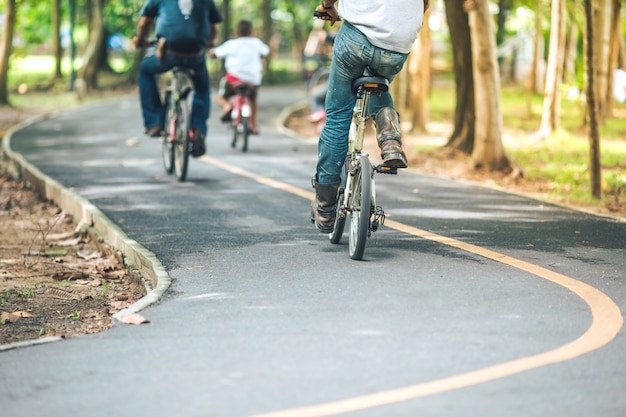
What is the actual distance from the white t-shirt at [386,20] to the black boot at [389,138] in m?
0.45

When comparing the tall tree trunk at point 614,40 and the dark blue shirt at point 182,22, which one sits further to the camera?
the tall tree trunk at point 614,40

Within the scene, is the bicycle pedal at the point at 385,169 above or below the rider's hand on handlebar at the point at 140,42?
below

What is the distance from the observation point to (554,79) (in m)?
19.1

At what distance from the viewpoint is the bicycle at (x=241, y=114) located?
1567 centimetres

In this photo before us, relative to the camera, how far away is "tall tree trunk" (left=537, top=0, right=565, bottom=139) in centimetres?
1889

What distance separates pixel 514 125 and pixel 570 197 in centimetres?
1157

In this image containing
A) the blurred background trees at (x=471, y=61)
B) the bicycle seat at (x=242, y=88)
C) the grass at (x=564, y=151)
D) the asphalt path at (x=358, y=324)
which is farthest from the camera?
the bicycle seat at (x=242, y=88)

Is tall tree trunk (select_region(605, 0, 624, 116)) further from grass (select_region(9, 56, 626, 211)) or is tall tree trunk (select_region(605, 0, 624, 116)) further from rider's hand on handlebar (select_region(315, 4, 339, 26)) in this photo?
rider's hand on handlebar (select_region(315, 4, 339, 26))

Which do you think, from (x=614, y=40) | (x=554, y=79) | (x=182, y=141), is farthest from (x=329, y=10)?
(x=614, y=40)

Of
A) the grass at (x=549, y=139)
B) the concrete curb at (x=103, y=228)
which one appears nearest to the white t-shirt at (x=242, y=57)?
the grass at (x=549, y=139)

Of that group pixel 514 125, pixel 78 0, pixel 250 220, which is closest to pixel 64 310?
pixel 250 220

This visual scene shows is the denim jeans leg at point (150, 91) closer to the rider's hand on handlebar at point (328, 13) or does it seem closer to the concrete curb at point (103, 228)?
the concrete curb at point (103, 228)

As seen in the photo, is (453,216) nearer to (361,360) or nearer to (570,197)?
(570,197)

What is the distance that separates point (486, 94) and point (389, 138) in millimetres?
6781
